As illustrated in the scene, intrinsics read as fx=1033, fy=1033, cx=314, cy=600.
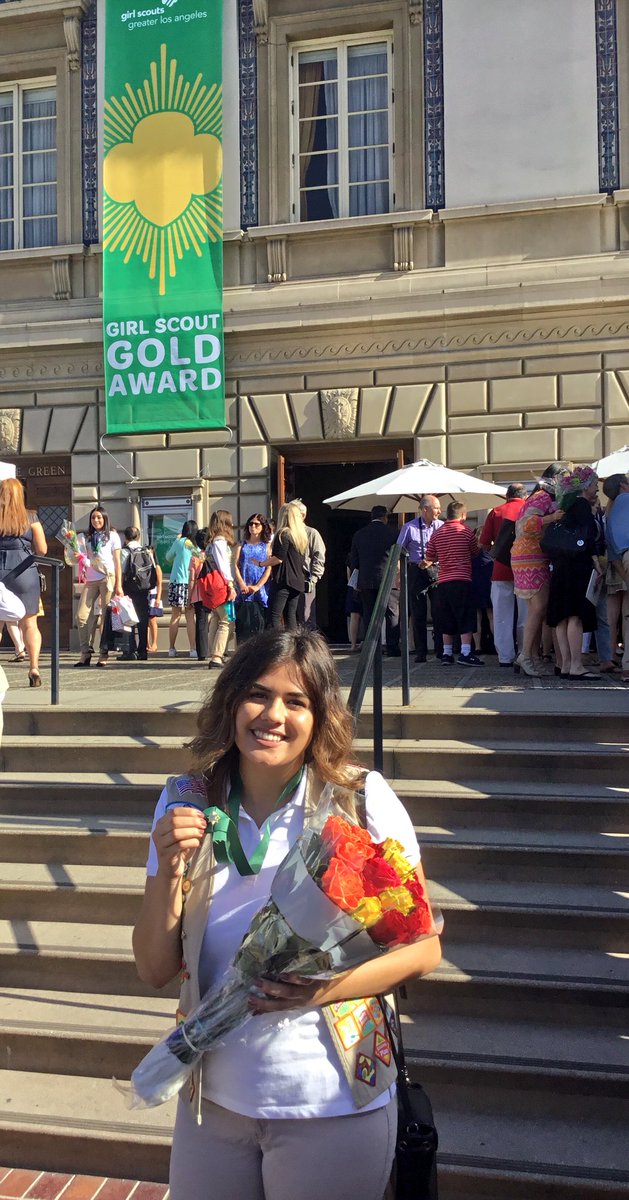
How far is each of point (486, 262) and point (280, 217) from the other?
3010 millimetres

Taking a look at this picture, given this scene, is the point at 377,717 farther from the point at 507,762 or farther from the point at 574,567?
the point at 574,567

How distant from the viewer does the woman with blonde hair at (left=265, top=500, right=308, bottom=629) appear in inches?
381

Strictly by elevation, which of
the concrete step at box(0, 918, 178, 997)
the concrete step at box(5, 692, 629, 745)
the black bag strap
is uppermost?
the concrete step at box(5, 692, 629, 745)

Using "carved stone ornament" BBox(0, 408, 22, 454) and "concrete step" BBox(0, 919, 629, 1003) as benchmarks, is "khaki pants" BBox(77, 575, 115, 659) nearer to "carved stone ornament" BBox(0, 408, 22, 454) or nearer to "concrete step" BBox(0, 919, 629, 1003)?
"carved stone ornament" BBox(0, 408, 22, 454)

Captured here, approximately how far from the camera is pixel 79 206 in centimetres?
1523

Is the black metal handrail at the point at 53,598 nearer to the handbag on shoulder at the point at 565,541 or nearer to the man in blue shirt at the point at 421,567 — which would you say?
the handbag on shoulder at the point at 565,541

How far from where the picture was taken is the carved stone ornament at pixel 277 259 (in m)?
14.3

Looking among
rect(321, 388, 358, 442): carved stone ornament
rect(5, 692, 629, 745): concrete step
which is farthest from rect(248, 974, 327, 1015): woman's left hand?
rect(321, 388, 358, 442): carved stone ornament

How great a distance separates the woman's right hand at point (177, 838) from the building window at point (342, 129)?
13832 millimetres

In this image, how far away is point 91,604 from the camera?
38.8 feet

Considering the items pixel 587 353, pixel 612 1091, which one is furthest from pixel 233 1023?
pixel 587 353

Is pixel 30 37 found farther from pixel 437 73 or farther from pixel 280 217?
pixel 437 73

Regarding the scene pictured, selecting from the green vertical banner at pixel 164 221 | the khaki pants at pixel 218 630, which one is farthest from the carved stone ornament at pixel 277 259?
the khaki pants at pixel 218 630

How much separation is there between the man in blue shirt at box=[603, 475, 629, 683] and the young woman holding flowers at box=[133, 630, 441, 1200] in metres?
6.14
